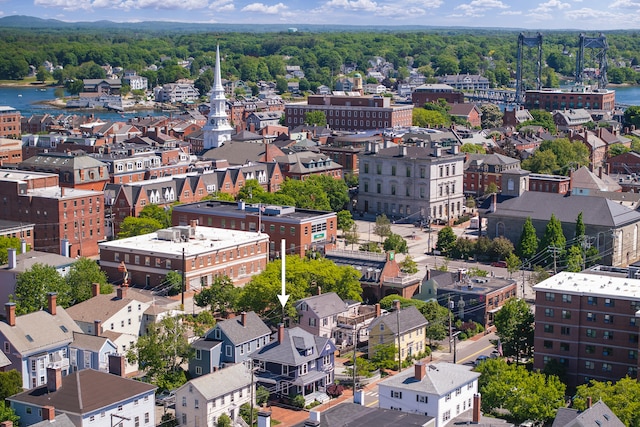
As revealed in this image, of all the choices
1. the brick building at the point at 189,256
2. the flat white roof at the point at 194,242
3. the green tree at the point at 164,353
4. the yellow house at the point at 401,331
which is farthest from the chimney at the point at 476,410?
the flat white roof at the point at 194,242

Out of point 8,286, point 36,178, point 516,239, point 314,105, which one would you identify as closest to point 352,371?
point 8,286

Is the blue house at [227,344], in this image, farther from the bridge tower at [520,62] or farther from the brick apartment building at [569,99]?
the bridge tower at [520,62]

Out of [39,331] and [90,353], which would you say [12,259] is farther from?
[90,353]

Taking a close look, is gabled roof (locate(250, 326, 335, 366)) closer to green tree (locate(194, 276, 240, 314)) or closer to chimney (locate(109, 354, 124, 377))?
chimney (locate(109, 354, 124, 377))

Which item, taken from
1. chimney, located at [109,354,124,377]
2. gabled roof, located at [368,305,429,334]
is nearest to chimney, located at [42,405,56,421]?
chimney, located at [109,354,124,377]

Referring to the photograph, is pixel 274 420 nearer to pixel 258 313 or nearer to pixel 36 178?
pixel 258 313
